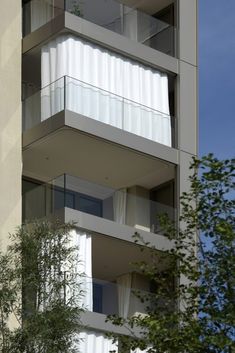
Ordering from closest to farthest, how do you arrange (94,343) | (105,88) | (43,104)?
1. (94,343)
2. (43,104)
3. (105,88)

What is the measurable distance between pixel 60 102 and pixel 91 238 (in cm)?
359

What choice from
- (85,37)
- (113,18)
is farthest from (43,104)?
(113,18)

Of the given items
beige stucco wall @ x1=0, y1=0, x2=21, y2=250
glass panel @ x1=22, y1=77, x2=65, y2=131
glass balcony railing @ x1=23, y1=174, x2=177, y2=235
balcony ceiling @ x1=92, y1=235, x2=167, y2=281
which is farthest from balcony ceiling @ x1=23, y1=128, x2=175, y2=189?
balcony ceiling @ x1=92, y1=235, x2=167, y2=281

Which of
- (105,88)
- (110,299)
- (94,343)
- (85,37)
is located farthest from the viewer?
(105,88)

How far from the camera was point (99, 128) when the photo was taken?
3950 centimetres

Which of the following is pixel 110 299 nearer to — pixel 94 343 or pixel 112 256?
pixel 94 343

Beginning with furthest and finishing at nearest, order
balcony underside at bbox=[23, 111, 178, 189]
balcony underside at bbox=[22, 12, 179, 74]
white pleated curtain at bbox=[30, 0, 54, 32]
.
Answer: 1. white pleated curtain at bbox=[30, 0, 54, 32]
2. balcony underside at bbox=[22, 12, 179, 74]
3. balcony underside at bbox=[23, 111, 178, 189]

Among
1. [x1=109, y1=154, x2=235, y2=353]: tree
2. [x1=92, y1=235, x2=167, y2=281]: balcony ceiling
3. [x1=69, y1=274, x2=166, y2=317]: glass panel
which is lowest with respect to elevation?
[x1=109, y1=154, x2=235, y2=353]: tree

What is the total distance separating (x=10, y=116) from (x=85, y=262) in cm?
424

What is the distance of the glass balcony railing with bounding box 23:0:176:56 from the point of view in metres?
40.8

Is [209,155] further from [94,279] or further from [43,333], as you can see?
[94,279]

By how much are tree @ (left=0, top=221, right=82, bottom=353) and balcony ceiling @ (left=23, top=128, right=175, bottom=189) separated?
24.1 feet

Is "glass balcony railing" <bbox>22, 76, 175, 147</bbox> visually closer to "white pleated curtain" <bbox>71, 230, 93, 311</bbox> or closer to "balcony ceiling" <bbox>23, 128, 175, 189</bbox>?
"balcony ceiling" <bbox>23, 128, 175, 189</bbox>

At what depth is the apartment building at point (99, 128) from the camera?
128 feet
